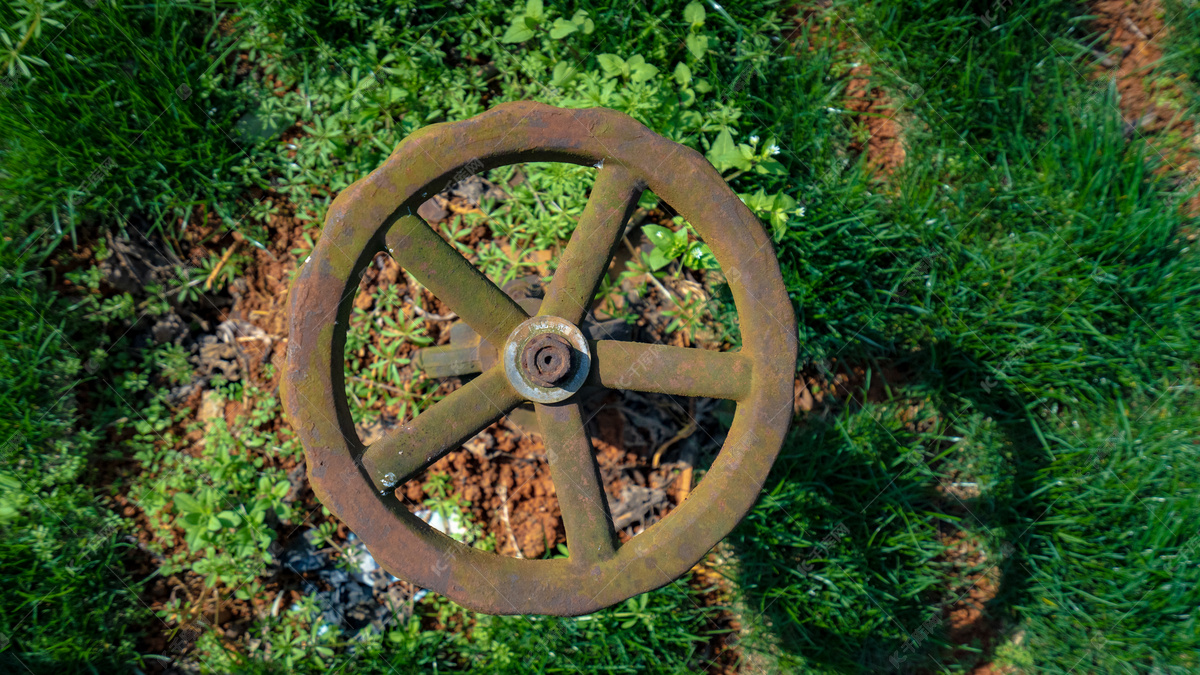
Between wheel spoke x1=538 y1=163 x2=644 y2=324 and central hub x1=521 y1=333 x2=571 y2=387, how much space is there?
0.27 ft

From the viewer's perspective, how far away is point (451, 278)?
1.56m

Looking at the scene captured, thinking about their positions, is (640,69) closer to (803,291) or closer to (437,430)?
(803,291)

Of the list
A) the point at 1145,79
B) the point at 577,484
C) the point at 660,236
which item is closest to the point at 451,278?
the point at 577,484

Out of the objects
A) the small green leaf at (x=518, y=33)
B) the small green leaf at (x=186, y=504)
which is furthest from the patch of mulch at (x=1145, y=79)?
the small green leaf at (x=186, y=504)

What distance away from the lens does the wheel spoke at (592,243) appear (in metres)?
1.58

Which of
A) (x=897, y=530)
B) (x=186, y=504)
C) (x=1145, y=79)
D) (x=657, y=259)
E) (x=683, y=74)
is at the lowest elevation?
(x=897, y=530)

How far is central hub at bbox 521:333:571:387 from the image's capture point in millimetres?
1517

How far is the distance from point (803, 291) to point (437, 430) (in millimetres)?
1431

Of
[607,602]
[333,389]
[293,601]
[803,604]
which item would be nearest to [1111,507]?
[803,604]

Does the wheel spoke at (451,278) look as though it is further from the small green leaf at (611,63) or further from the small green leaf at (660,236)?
the small green leaf at (611,63)

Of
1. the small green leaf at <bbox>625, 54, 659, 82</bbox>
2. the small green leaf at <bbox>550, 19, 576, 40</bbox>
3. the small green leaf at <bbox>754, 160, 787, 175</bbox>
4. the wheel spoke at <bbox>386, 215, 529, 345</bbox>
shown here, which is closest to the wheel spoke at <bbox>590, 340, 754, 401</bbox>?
the wheel spoke at <bbox>386, 215, 529, 345</bbox>

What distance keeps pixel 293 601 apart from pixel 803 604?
1751mm

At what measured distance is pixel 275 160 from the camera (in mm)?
2588

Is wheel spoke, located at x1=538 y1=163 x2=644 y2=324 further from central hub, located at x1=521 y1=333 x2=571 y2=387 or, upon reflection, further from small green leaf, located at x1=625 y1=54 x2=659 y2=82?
small green leaf, located at x1=625 y1=54 x2=659 y2=82
